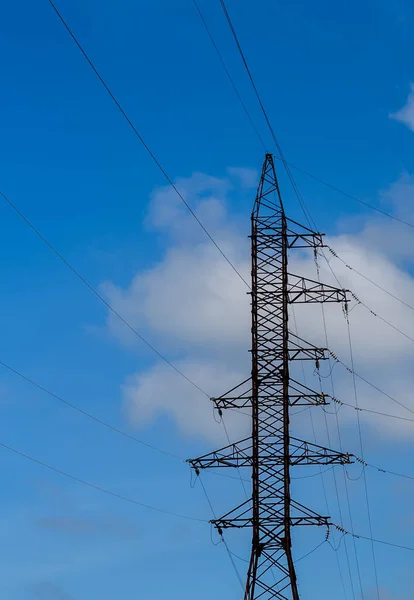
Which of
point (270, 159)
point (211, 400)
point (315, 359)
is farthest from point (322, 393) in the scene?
point (270, 159)

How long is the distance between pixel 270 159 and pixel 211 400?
12.9 meters

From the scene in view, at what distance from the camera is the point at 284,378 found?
167 ft

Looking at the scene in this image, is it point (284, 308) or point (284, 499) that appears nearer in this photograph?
point (284, 499)

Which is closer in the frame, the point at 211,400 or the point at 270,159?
the point at 211,400

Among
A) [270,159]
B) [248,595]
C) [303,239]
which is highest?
[270,159]

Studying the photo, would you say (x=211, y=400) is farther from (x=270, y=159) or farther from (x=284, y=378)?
(x=270, y=159)

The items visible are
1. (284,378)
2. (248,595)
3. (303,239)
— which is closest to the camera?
(248,595)

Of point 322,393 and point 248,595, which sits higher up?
point 322,393

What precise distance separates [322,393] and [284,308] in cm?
491

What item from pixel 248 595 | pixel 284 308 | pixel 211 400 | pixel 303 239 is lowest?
pixel 248 595

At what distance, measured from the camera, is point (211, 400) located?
165ft

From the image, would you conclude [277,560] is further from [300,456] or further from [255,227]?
[255,227]

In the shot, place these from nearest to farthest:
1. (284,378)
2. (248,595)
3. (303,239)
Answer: (248,595), (284,378), (303,239)

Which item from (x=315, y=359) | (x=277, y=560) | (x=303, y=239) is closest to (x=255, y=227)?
(x=303, y=239)
